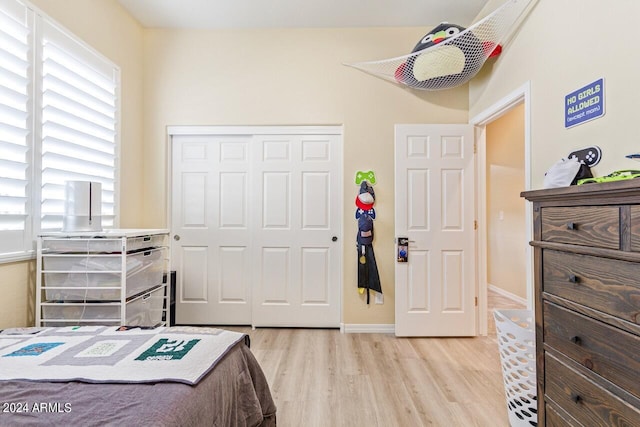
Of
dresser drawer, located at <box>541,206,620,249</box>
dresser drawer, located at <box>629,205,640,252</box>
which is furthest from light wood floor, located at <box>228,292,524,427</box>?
dresser drawer, located at <box>629,205,640,252</box>

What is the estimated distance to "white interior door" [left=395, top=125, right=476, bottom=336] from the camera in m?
3.01

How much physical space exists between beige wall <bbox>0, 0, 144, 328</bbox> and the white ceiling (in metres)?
0.24

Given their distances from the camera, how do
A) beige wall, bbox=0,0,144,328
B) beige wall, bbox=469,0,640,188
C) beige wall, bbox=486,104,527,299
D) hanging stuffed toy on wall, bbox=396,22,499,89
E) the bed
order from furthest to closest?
1. beige wall, bbox=486,104,527,299
2. hanging stuffed toy on wall, bbox=396,22,499,89
3. beige wall, bbox=0,0,144,328
4. beige wall, bbox=469,0,640,188
5. the bed

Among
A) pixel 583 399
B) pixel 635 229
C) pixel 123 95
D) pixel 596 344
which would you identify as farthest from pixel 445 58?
pixel 123 95

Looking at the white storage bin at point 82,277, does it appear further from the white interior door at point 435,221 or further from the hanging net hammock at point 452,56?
the hanging net hammock at point 452,56

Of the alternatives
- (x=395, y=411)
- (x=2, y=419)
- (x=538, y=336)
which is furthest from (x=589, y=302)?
(x=2, y=419)

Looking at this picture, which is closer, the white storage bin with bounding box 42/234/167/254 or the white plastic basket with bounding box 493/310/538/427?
the white plastic basket with bounding box 493/310/538/427

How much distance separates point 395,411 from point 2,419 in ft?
5.78

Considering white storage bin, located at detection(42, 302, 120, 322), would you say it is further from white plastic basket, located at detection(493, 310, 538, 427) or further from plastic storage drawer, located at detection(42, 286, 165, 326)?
white plastic basket, located at detection(493, 310, 538, 427)

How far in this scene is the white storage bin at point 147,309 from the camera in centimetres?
214

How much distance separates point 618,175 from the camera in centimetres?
121

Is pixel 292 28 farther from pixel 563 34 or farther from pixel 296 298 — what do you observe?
pixel 296 298

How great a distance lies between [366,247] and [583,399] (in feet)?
6.76

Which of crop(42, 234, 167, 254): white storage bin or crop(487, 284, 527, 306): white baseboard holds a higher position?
crop(42, 234, 167, 254): white storage bin
